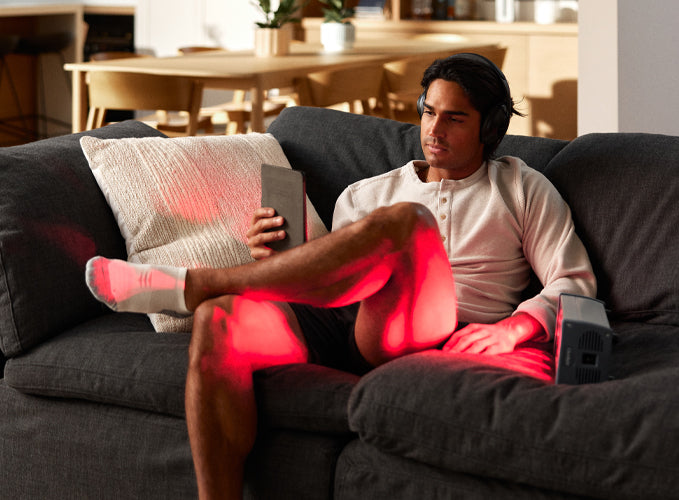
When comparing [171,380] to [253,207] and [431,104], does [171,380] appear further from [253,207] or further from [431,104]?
[431,104]

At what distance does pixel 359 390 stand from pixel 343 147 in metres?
0.95

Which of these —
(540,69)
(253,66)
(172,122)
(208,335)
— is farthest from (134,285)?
(540,69)

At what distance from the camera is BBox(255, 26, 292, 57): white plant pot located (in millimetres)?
4824

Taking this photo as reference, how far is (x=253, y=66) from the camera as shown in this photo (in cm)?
428

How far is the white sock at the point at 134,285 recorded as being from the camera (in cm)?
172

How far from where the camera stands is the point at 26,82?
7152 millimetres

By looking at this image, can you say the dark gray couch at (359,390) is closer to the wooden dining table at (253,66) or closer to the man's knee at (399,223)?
the man's knee at (399,223)

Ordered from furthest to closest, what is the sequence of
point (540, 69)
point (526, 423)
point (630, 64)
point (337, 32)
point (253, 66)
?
point (540, 69)
point (337, 32)
point (253, 66)
point (630, 64)
point (526, 423)

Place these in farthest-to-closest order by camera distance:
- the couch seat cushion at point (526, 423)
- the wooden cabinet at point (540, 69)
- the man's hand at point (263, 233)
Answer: the wooden cabinet at point (540, 69), the man's hand at point (263, 233), the couch seat cushion at point (526, 423)

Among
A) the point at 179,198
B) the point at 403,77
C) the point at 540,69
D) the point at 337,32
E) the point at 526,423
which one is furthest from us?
the point at 540,69

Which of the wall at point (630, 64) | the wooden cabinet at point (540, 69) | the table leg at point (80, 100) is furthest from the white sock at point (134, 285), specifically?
the wooden cabinet at point (540, 69)

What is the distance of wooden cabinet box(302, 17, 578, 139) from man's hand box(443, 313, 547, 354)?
14.8ft

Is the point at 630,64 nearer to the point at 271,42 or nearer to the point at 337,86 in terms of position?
the point at 337,86

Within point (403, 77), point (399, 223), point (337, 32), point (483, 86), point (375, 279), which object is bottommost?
point (375, 279)
